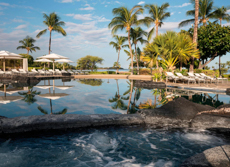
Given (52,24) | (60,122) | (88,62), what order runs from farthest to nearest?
(88,62) → (52,24) → (60,122)

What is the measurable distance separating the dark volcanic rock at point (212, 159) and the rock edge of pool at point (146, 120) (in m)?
2.17

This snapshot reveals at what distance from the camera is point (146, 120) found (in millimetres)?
4926

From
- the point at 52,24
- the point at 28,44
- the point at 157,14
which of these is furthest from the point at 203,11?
the point at 28,44

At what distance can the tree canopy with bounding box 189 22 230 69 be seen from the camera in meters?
20.3

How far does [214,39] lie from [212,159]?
22.0 m

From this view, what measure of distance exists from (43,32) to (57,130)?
32.6 metres

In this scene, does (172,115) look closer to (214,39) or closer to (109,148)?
(109,148)

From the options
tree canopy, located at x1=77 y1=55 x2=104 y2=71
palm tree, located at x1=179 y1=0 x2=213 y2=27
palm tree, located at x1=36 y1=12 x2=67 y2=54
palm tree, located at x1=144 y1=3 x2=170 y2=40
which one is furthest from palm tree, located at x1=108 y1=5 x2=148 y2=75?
tree canopy, located at x1=77 y1=55 x2=104 y2=71

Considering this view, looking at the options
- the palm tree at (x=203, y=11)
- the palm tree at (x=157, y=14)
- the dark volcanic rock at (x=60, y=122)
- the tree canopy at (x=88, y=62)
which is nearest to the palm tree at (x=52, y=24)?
the tree canopy at (x=88, y=62)

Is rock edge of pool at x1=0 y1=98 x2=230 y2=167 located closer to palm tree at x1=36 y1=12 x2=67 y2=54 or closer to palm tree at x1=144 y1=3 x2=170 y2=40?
palm tree at x1=144 y1=3 x2=170 y2=40

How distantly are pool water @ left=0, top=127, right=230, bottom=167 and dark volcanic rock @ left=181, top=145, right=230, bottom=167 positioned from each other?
0.65 m

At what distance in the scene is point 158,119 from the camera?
16.1 feet

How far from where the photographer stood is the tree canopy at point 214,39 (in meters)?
20.3

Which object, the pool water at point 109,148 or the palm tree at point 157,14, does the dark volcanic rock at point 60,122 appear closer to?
the pool water at point 109,148
